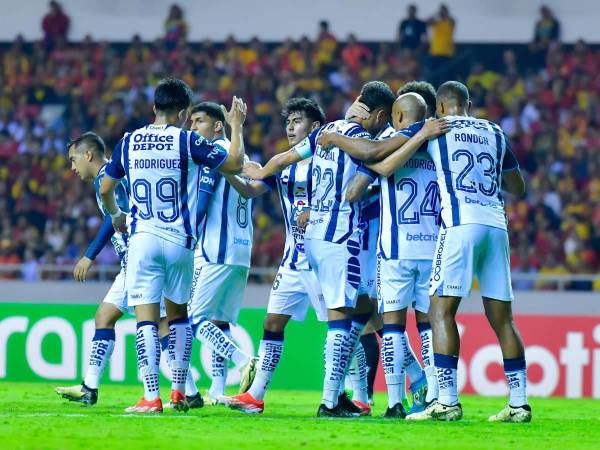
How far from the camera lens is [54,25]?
879 inches

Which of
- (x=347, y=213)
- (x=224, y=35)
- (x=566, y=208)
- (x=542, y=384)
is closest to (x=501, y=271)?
(x=347, y=213)

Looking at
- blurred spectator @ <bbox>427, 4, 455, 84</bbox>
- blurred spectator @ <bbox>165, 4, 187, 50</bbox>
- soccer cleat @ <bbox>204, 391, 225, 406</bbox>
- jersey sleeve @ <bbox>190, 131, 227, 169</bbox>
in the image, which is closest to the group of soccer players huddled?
jersey sleeve @ <bbox>190, 131, 227, 169</bbox>

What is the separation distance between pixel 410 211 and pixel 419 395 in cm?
140

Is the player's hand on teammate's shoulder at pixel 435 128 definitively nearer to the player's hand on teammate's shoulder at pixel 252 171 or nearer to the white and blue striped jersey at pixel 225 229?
the player's hand on teammate's shoulder at pixel 252 171

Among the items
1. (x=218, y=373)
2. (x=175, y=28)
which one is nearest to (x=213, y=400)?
(x=218, y=373)

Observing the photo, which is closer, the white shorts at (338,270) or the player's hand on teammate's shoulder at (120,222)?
the white shorts at (338,270)

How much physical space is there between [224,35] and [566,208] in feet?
23.9

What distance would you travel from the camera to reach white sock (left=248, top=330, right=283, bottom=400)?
934 cm

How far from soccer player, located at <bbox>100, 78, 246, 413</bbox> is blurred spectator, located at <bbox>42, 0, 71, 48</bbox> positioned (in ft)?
46.4

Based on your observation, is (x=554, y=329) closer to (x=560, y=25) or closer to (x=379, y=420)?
(x=379, y=420)

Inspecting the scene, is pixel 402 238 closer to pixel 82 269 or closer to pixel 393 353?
pixel 393 353

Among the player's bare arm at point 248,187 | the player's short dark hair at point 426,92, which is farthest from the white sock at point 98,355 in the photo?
the player's short dark hair at point 426,92

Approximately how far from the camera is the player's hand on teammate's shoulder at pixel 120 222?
32.2ft

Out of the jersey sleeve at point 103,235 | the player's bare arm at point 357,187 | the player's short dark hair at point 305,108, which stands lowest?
the jersey sleeve at point 103,235
